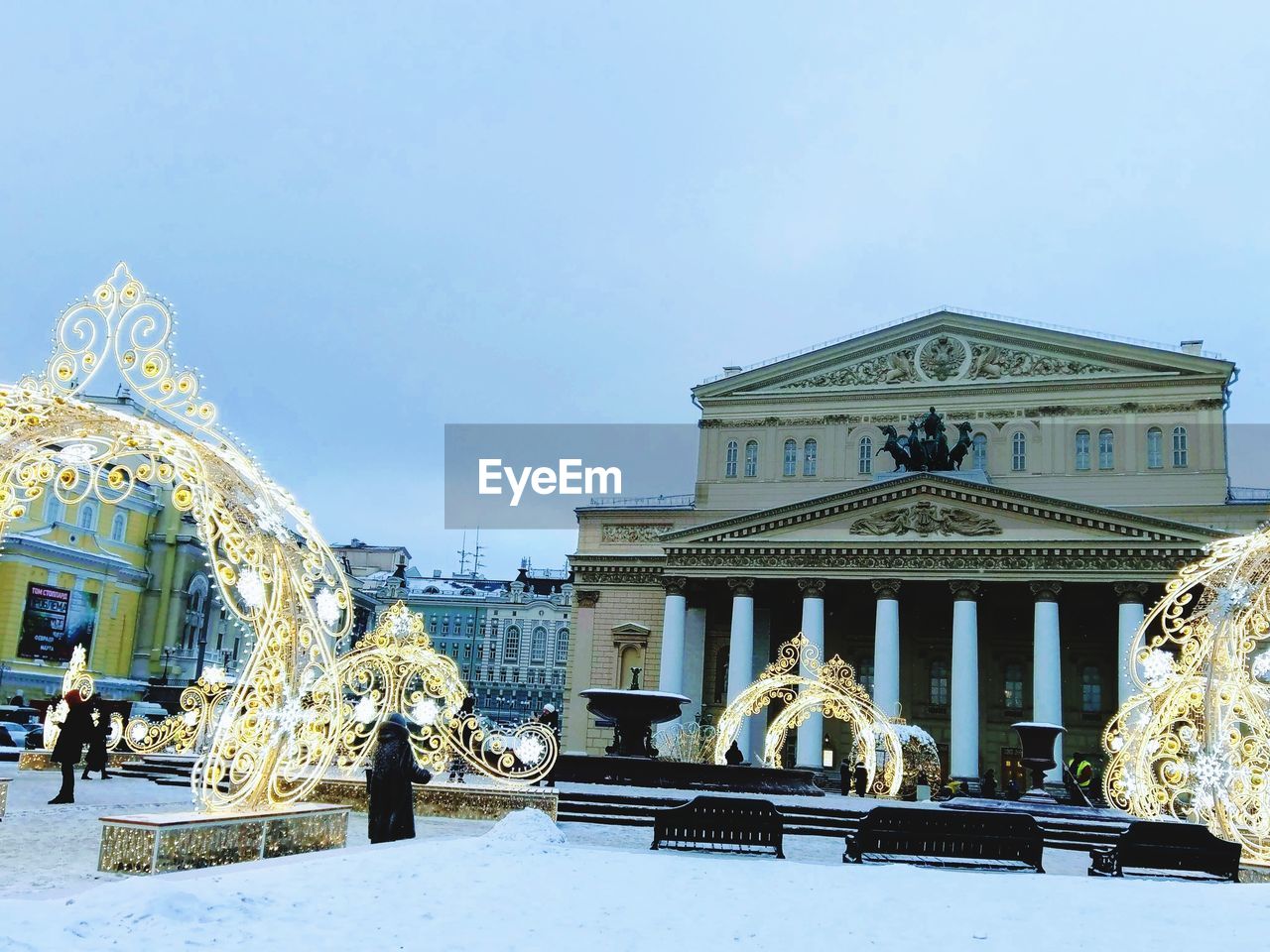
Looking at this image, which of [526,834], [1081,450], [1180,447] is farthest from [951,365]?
[526,834]

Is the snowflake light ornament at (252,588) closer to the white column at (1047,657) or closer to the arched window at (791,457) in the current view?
the white column at (1047,657)

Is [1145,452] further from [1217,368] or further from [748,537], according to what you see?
[748,537]

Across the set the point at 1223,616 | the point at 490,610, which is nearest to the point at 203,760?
the point at 1223,616

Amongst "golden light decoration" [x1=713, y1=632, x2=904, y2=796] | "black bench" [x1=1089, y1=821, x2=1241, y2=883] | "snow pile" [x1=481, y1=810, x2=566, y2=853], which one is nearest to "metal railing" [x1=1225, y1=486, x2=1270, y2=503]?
"golden light decoration" [x1=713, y1=632, x2=904, y2=796]

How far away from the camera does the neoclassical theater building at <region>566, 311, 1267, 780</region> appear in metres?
34.7

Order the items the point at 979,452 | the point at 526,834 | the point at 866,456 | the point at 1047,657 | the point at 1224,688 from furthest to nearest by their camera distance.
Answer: the point at 866,456, the point at 979,452, the point at 1047,657, the point at 1224,688, the point at 526,834

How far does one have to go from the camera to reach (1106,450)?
40000 millimetres

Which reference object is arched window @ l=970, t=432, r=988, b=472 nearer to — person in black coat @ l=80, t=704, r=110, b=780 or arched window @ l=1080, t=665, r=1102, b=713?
arched window @ l=1080, t=665, r=1102, b=713

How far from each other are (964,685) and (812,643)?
4713mm

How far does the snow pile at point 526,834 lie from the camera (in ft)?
33.1

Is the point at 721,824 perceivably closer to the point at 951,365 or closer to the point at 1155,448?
the point at 1155,448

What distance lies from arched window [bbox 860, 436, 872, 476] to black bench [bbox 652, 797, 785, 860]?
31078 millimetres

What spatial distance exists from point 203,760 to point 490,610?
237 feet

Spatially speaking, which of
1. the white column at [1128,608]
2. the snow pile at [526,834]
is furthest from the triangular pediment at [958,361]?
the snow pile at [526,834]
